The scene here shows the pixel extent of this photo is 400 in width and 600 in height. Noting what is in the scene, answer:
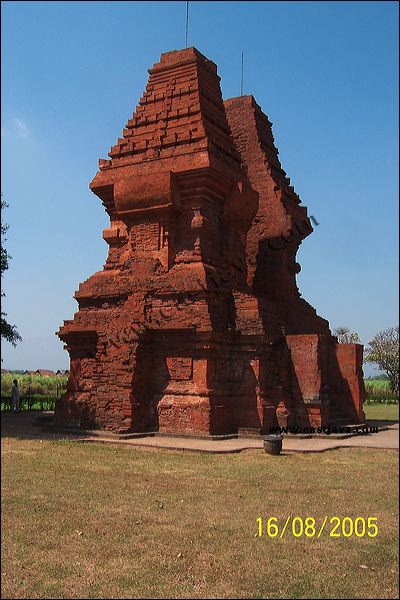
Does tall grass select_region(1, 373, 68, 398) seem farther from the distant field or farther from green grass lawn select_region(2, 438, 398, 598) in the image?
green grass lawn select_region(2, 438, 398, 598)

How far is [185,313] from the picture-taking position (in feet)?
43.7

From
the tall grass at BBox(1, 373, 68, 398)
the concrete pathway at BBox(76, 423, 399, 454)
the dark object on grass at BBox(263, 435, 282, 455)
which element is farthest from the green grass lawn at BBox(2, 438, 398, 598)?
the tall grass at BBox(1, 373, 68, 398)

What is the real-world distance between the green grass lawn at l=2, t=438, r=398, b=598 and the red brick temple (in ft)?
13.4

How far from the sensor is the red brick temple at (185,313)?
13219 millimetres

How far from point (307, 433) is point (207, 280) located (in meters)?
4.37

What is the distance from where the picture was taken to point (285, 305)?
17266 mm

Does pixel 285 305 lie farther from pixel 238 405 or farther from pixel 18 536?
pixel 18 536

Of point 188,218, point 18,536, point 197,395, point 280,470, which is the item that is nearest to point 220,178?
point 188,218

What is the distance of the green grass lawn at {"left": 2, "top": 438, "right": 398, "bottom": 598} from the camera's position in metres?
4.07

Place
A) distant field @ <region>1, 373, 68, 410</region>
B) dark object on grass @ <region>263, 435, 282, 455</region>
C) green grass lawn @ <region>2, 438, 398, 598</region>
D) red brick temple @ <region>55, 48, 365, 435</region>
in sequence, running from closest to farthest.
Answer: green grass lawn @ <region>2, 438, 398, 598</region>
dark object on grass @ <region>263, 435, 282, 455</region>
red brick temple @ <region>55, 48, 365, 435</region>
distant field @ <region>1, 373, 68, 410</region>
